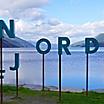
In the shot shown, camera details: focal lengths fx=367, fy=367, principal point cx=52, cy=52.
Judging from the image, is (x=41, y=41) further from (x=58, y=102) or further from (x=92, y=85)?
(x=92, y=85)

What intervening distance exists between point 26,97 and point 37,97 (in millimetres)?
458

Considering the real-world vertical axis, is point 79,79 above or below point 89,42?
below

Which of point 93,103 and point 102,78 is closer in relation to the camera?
point 93,103

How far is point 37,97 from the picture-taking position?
15.3 m

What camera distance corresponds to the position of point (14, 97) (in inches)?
596

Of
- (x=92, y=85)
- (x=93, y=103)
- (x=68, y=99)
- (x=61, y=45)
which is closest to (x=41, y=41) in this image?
(x=61, y=45)

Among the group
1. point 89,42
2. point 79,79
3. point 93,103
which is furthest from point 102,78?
point 93,103

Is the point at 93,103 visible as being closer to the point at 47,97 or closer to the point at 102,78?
the point at 47,97

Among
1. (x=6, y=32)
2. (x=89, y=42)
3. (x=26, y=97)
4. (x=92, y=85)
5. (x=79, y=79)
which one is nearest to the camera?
(x=6, y=32)

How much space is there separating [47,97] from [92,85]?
16036 millimetres

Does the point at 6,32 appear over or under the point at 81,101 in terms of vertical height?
over

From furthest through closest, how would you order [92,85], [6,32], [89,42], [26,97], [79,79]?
[79,79] → [92,85] → [89,42] → [26,97] → [6,32]

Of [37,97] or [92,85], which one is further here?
[92,85]

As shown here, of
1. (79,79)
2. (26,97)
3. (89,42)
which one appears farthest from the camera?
(79,79)
